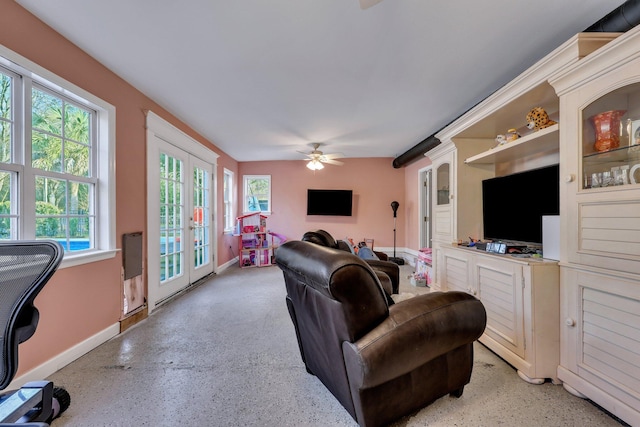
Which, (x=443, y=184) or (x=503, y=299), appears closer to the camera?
(x=503, y=299)

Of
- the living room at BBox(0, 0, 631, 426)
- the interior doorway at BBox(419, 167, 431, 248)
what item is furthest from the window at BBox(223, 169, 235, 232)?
the interior doorway at BBox(419, 167, 431, 248)

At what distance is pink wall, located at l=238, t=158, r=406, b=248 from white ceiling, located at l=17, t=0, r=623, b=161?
2.75 meters

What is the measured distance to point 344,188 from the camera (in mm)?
6031

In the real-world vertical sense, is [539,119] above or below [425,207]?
above

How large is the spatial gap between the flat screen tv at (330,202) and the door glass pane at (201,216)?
2.32 meters

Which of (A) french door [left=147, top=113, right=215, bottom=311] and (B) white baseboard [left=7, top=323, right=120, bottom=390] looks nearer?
(B) white baseboard [left=7, top=323, right=120, bottom=390]

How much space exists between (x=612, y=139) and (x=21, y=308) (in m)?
2.92

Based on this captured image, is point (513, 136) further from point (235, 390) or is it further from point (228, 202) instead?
point (228, 202)

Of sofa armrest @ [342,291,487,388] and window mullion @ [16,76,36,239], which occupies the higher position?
window mullion @ [16,76,36,239]

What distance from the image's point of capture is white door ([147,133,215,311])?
293 centimetres

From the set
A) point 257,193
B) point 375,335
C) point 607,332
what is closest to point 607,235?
point 607,332

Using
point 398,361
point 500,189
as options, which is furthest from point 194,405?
point 500,189

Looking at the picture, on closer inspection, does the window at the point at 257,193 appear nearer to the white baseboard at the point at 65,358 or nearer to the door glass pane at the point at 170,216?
the door glass pane at the point at 170,216

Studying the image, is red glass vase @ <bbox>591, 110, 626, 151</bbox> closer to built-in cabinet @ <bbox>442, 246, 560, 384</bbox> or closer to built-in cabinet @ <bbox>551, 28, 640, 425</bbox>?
built-in cabinet @ <bbox>551, 28, 640, 425</bbox>
